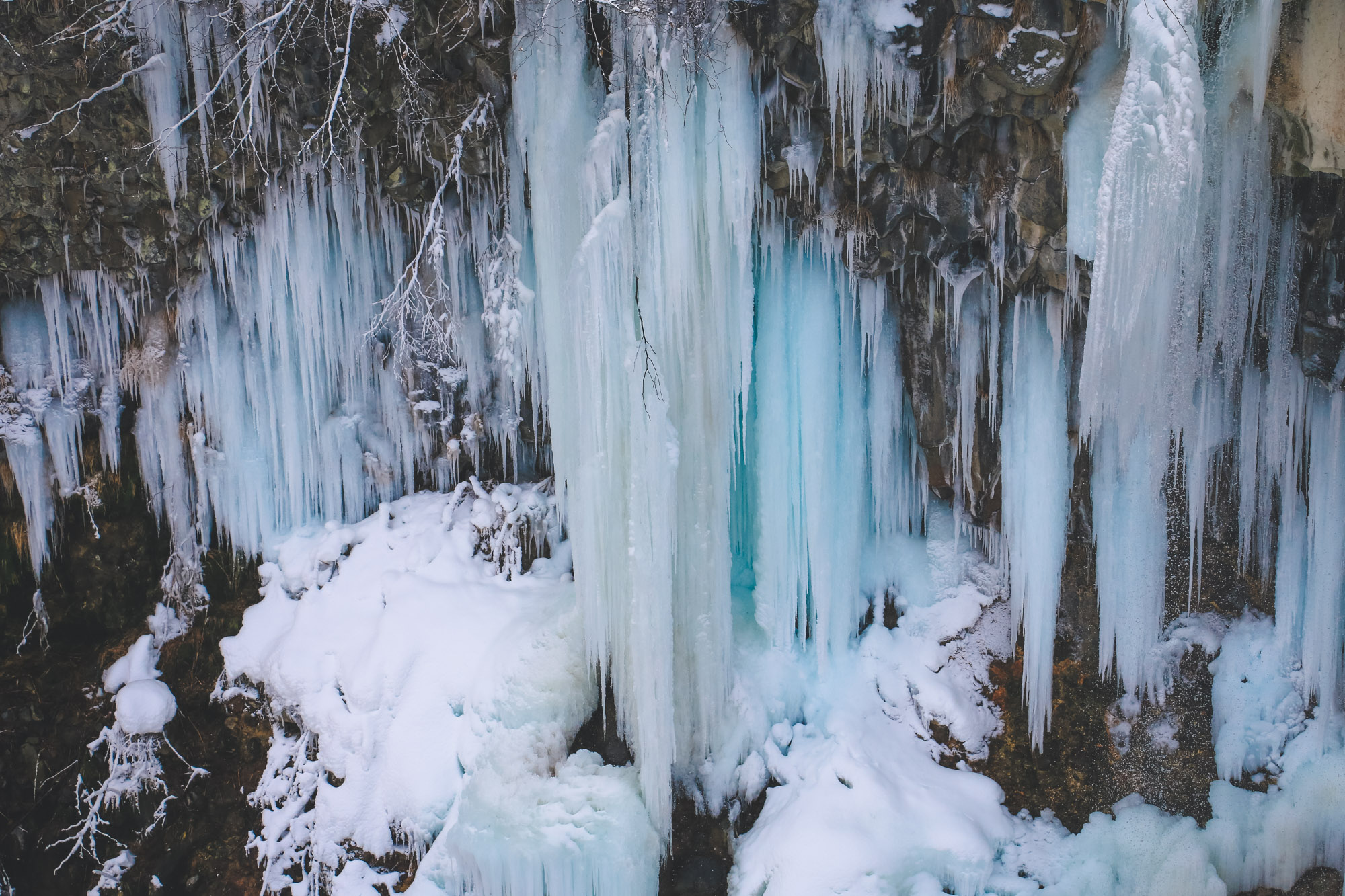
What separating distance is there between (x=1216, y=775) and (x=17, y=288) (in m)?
8.24

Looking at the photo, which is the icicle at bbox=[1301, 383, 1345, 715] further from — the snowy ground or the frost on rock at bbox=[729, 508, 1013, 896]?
the frost on rock at bbox=[729, 508, 1013, 896]

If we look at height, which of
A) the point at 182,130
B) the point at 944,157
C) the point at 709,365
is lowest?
the point at 709,365

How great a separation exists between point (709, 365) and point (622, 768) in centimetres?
234

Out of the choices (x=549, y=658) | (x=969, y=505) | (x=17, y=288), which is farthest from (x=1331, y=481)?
(x=17, y=288)

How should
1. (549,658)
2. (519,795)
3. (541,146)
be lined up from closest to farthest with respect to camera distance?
(541,146) → (519,795) → (549,658)

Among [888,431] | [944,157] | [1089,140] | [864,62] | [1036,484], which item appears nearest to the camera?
[1089,140]

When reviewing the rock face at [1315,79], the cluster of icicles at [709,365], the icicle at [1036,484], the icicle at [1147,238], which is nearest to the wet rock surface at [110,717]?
the cluster of icicles at [709,365]

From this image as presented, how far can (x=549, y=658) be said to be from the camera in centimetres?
546

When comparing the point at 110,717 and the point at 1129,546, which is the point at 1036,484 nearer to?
the point at 1129,546

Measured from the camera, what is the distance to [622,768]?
525 cm

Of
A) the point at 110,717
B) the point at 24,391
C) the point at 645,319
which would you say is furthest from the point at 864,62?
the point at 110,717

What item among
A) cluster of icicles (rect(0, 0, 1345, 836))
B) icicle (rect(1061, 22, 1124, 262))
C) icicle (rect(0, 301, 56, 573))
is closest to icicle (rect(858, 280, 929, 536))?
cluster of icicles (rect(0, 0, 1345, 836))

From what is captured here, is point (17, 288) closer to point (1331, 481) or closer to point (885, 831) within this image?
point (885, 831)

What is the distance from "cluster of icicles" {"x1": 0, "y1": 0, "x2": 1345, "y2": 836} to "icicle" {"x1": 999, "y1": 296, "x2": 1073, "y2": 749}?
2 cm
